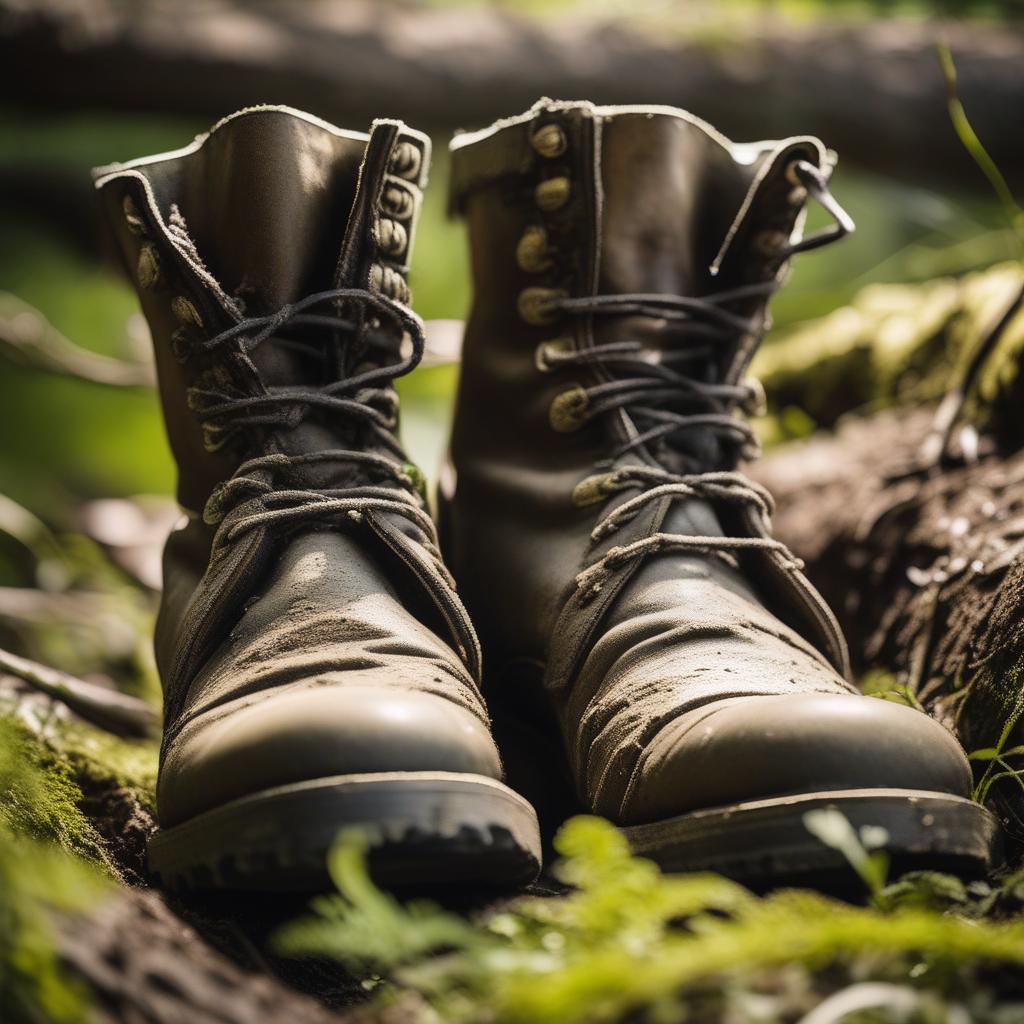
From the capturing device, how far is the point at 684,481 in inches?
50.3

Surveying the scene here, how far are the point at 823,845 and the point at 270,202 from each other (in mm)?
829

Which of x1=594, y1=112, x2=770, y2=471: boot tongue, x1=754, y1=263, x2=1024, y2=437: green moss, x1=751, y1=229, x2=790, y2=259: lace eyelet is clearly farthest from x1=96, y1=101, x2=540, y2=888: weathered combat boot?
x1=754, y1=263, x2=1024, y2=437: green moss

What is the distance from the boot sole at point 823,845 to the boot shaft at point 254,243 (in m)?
0.61

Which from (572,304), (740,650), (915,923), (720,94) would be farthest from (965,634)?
(720,94)

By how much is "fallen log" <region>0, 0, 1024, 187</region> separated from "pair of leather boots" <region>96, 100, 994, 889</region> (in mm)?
1955

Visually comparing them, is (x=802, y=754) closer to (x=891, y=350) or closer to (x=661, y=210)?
(x=661, y=210)

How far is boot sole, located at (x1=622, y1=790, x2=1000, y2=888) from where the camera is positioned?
839 mm

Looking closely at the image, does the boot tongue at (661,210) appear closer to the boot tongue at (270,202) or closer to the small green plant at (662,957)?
the boot tongue at (270,202)

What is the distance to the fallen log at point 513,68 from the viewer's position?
3150mm

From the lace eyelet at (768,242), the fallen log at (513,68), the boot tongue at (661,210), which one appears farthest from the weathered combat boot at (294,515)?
the fallen log at (513,68)

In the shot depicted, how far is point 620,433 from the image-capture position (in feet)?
4.35

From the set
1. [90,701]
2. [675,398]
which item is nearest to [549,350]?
[675,398]

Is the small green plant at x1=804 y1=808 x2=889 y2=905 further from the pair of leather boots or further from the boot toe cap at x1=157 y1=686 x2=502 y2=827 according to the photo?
the boot toe cap at x1=157 y1=686 x2=502 y2=827

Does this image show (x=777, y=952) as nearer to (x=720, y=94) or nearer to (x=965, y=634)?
(x=965, y=634)
